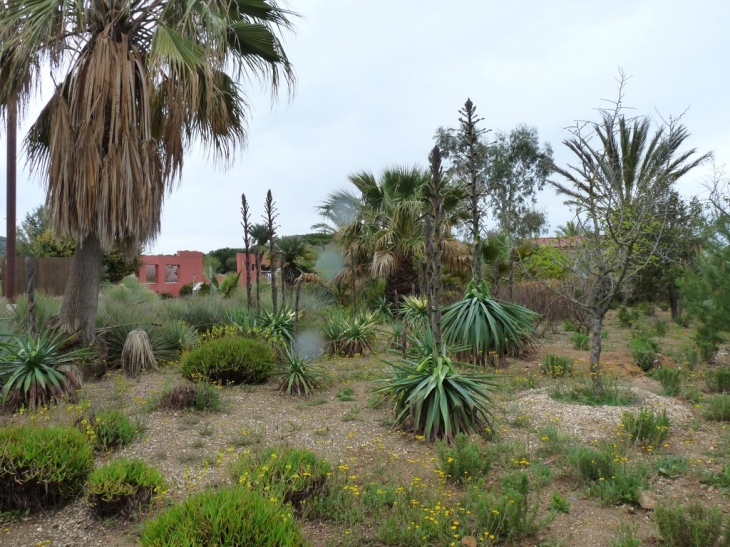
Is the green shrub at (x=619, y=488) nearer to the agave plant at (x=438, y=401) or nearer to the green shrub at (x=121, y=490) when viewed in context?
the agave plant at (x=438, y=401)

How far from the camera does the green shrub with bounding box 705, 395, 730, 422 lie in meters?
6.01

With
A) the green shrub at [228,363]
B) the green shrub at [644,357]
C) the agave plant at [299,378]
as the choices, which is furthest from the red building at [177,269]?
the green shrub at [644,357]

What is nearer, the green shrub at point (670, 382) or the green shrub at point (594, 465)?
the green shrub at point (594, 465)

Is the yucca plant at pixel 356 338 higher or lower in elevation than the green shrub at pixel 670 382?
higher

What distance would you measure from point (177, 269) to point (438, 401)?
89.2 feet

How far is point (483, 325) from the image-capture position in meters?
8.55

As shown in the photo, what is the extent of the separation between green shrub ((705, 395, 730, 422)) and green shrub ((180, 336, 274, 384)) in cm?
526

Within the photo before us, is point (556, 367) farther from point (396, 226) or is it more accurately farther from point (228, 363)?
point (396, 226)

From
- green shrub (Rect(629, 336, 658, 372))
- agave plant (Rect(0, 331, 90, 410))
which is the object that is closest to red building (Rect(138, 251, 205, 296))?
agave plant (Rect(0, 331, 90, 410))

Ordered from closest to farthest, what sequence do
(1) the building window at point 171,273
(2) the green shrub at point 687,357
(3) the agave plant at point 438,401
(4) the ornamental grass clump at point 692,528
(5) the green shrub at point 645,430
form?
1. (4) the ornamental grass clump at point 692,528
2. (5) the green shrub at point 645,430
3. (3) the agave plant at point 438,401
4. (2) the green shrub at point 687,357
5. (1) the building window at point 171,273

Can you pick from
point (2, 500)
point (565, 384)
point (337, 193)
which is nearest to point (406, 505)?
point (2, 500)

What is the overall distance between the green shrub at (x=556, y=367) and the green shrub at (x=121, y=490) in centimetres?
579

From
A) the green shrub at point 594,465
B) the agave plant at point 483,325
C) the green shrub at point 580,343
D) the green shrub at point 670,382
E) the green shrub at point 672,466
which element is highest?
the agave plant at point 483,325

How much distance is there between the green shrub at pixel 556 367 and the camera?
7.98 m
